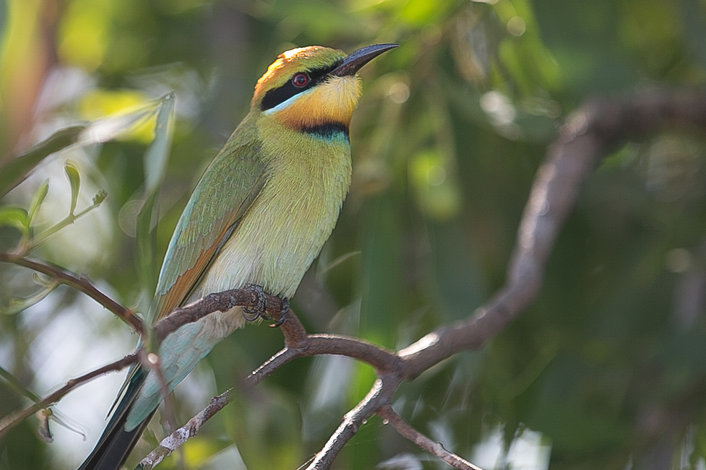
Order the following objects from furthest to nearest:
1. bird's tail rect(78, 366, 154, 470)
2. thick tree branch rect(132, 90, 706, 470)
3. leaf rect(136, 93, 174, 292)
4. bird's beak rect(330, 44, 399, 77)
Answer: bird's beak rect(330, 44, 399, 77) < bird's tail rect(78, 366, 154, 470) < thick tree branch rect(132, 90, 706, 470) < leaf rect(136, 93, 174, 292)

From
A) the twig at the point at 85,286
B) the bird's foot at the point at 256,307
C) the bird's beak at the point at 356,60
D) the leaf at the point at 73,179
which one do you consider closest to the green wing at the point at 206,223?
the bird's foot at the point at 256,307

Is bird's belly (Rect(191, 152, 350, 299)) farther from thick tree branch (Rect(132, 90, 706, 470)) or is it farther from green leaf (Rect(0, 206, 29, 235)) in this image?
green leaf (Rect(0, 206, 29, 235))

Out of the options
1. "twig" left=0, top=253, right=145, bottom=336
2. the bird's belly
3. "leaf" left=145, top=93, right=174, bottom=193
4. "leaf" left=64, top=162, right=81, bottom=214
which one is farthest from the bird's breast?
"twig" left=0, top=253, right=145, bottom=336

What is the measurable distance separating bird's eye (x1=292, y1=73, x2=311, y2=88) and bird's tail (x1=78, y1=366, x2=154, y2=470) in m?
0.62

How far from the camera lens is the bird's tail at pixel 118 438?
1.41 metres

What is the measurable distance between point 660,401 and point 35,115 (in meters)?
1.39

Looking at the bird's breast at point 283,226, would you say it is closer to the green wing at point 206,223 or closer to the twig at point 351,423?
the green wing at point 206,223

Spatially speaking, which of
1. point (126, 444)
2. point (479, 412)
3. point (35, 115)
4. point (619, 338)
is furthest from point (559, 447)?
point (35, 115)

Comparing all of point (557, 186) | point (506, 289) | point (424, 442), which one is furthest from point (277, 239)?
point (557, 186)

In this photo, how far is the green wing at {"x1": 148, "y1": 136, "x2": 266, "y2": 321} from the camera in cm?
163

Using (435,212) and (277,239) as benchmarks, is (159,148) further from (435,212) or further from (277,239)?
(435,212)

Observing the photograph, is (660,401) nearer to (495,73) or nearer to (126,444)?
(495,73)

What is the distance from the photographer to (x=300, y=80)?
1779mm

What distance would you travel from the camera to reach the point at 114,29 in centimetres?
254
